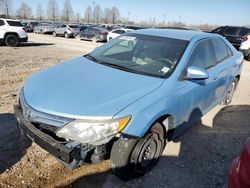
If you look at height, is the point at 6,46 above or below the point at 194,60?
below

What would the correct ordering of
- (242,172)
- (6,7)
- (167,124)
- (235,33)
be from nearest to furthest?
(242,172) → (167,124) → (235,33) → (6,7)

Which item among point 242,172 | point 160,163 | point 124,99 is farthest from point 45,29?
point 242,172

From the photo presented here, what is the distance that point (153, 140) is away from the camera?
3242 mm

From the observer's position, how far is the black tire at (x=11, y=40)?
15.8 metres

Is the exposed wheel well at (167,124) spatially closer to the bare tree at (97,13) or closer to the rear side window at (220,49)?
the rear side window at (220,49)

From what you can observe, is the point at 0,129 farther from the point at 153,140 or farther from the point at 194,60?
the point at 194,60

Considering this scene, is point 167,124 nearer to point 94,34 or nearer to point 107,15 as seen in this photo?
point 94,34

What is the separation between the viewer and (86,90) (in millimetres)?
3000

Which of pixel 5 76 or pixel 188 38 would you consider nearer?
pixel 188 38

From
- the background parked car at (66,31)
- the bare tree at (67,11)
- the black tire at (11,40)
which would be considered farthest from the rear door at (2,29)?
the bare tree at (67,11)

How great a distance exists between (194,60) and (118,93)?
1.46m

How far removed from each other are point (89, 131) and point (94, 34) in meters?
23.2

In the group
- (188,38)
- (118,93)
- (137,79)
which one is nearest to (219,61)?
(188,38)

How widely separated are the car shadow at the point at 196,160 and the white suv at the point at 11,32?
14242mm
